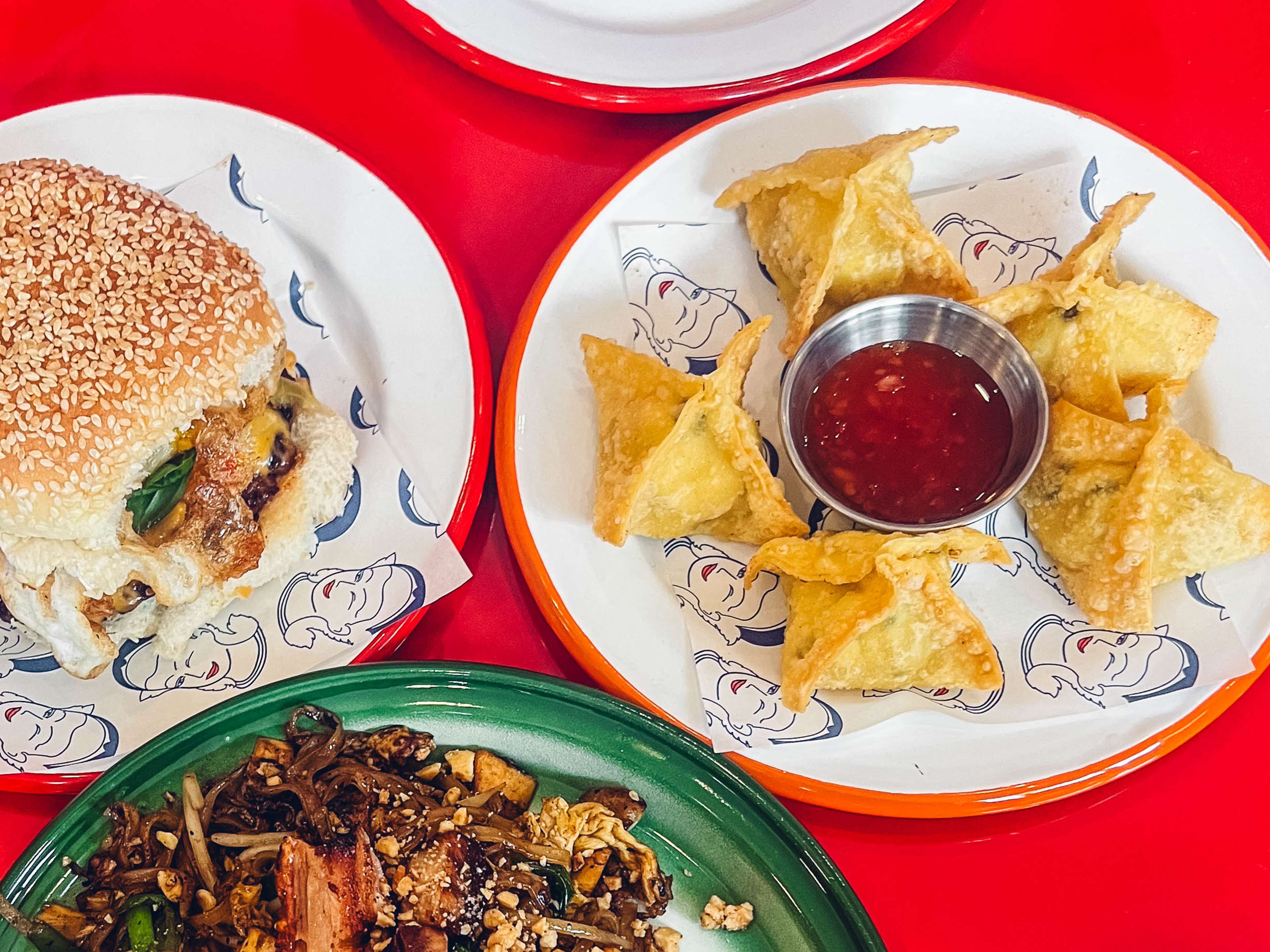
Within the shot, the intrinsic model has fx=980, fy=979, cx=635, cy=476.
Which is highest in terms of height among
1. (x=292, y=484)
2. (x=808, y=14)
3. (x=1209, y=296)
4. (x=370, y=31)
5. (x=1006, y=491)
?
(x=370, y=31)

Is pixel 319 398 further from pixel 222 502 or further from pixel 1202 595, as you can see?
pixel 1202 595

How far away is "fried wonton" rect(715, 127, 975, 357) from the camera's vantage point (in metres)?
2.05

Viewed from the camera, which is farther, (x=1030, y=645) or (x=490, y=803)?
(x=1030, y=645)

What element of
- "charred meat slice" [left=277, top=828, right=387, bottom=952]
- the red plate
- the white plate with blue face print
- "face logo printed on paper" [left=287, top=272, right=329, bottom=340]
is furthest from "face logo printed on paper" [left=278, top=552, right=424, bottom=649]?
the red plate

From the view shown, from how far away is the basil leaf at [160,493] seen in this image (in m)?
1.96

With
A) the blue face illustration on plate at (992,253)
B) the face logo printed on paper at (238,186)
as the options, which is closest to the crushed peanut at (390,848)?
the face logo printed on paper at (238,186)

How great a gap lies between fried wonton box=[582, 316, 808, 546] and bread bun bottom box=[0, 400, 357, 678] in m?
0.57

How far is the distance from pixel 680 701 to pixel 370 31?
1.82 m

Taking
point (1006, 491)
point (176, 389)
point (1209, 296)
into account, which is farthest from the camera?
point (1209, 296)

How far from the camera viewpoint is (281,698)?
166 cm

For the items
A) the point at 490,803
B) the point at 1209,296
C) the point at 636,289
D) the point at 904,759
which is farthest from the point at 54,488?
the point at 1209,296

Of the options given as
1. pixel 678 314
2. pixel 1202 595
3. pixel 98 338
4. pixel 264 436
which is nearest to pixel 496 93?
pixel 678 314

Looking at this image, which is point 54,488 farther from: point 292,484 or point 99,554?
point 292,484

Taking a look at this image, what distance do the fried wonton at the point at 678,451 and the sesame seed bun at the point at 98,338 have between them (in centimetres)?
72
